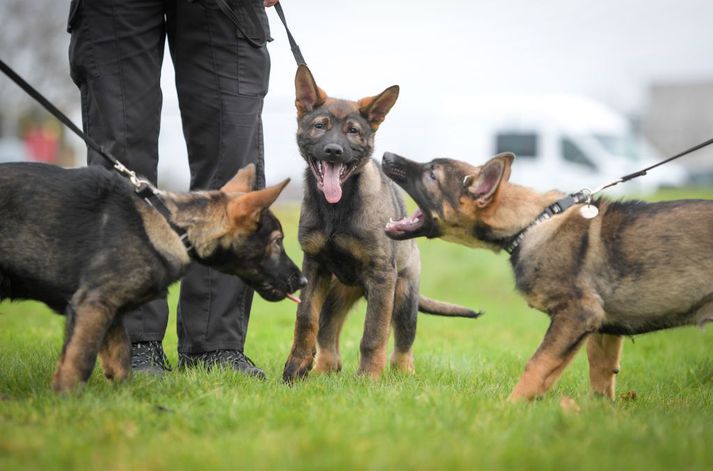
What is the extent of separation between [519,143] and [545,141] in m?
0.85

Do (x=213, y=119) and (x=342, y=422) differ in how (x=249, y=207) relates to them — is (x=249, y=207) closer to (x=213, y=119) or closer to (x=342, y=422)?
(x=213, y=119)

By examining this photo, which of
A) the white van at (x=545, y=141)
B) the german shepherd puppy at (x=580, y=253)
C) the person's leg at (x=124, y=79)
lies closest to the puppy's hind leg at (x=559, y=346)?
the german shepherd puppy at (x=580, y=253)

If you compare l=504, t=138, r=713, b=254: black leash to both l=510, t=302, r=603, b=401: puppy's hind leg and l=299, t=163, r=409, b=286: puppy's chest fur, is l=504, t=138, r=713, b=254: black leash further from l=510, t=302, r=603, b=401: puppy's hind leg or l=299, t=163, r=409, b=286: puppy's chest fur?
l=299, t=163, r=409, b=286: puppy's chest fur

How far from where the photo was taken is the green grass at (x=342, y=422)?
3463mm

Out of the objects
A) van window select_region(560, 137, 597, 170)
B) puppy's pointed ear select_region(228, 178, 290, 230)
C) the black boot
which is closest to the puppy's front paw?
the black boot

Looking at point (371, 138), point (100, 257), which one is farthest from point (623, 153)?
point (100, 257)

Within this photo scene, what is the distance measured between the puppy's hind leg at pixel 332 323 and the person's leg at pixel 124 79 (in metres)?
1.37

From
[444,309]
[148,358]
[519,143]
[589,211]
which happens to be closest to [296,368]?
[148,358]

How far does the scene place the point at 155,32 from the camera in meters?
5.91

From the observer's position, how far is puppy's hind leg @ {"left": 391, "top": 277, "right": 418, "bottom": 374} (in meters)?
6.80

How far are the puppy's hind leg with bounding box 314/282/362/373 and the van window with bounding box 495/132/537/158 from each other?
65.9ft

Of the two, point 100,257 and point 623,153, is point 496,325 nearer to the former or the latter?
point 100,257

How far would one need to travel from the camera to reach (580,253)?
5367mm

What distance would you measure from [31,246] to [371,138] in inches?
110
